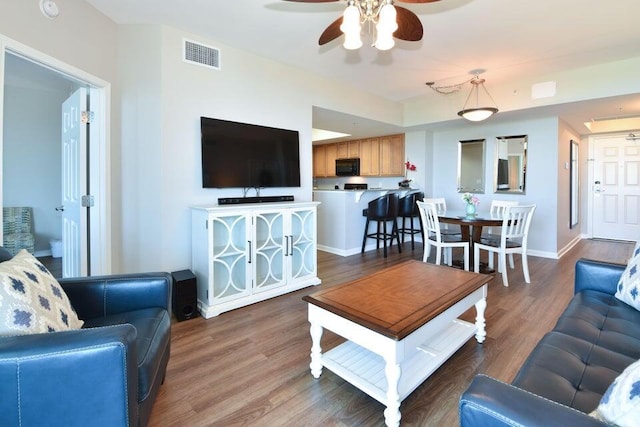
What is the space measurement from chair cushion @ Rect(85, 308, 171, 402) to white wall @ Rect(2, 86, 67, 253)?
4.38 m

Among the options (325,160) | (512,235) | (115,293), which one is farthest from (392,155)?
(115,293)

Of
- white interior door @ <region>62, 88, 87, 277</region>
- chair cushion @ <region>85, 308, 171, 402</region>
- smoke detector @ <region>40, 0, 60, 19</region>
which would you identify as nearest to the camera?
chair cushion @ <region>85, 308, 171, 402</region>

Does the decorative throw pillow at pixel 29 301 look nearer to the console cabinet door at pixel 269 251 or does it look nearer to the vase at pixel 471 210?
the console cabinet door at pixel 269 251

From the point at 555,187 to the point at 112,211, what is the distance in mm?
5695

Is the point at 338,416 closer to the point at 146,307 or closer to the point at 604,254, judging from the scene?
the point at 146,307

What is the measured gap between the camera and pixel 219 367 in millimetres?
1971

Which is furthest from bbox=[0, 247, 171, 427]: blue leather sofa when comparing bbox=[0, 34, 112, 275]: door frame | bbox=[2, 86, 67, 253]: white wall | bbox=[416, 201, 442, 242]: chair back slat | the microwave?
the microwave

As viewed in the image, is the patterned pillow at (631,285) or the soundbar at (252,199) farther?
the soundbar at (252,199)

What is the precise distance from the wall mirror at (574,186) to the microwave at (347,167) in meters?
3.82

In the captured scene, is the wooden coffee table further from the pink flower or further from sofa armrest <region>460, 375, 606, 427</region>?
the pink flower

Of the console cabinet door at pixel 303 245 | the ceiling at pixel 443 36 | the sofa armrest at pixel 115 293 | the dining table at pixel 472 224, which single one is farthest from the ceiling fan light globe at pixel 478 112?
the sofa armrest at pixel 115 293

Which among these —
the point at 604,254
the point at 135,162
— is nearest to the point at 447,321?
the point at 135,162

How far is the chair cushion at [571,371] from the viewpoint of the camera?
105 cm

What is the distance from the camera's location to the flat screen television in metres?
3.02
